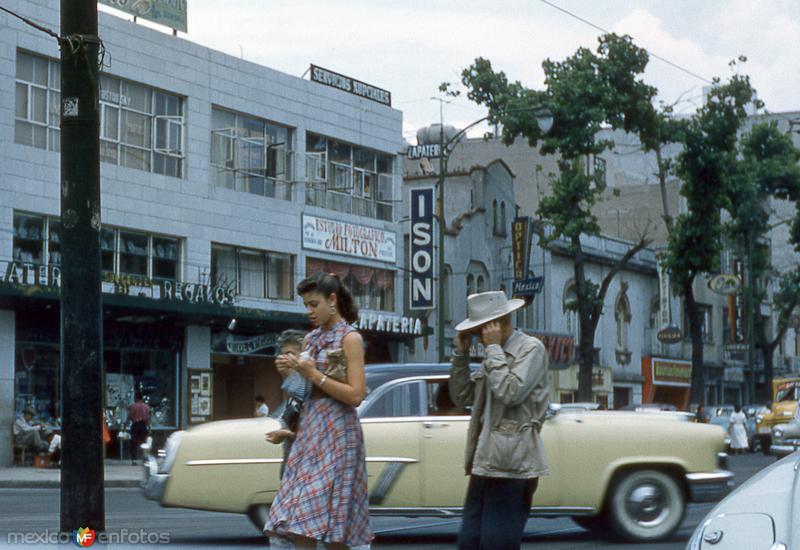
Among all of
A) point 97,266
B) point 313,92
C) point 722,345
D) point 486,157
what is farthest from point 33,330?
point 722,345

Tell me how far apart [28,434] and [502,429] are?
23.9m

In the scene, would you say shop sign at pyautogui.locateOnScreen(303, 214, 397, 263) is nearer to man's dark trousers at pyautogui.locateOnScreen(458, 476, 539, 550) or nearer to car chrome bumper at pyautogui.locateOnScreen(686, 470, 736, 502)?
car chrome bumper at pyautogui.locateOnScreen(686, 470, 736, 502)

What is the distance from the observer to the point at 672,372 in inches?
2421

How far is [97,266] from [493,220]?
4033cm

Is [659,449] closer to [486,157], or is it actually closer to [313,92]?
[313,92]

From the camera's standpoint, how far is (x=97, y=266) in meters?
8.43

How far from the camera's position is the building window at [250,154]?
118 feet

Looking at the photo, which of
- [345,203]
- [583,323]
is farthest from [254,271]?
[583,323]

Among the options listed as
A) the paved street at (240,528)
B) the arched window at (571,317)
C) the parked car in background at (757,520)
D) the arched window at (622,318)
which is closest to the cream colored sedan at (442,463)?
the paved street at (240,528)

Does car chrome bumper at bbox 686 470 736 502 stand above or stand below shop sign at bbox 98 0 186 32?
below

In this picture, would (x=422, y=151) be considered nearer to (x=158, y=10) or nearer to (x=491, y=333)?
(x=158, y=10)

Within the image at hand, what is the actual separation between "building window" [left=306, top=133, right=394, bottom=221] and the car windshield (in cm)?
1311

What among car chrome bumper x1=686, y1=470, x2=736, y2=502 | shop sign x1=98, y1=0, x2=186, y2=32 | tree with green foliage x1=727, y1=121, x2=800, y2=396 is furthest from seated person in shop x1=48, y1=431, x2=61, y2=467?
tree with green foliage x1=727, y1=121, x2=800, y2=396

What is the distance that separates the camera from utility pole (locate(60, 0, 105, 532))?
827 cm
